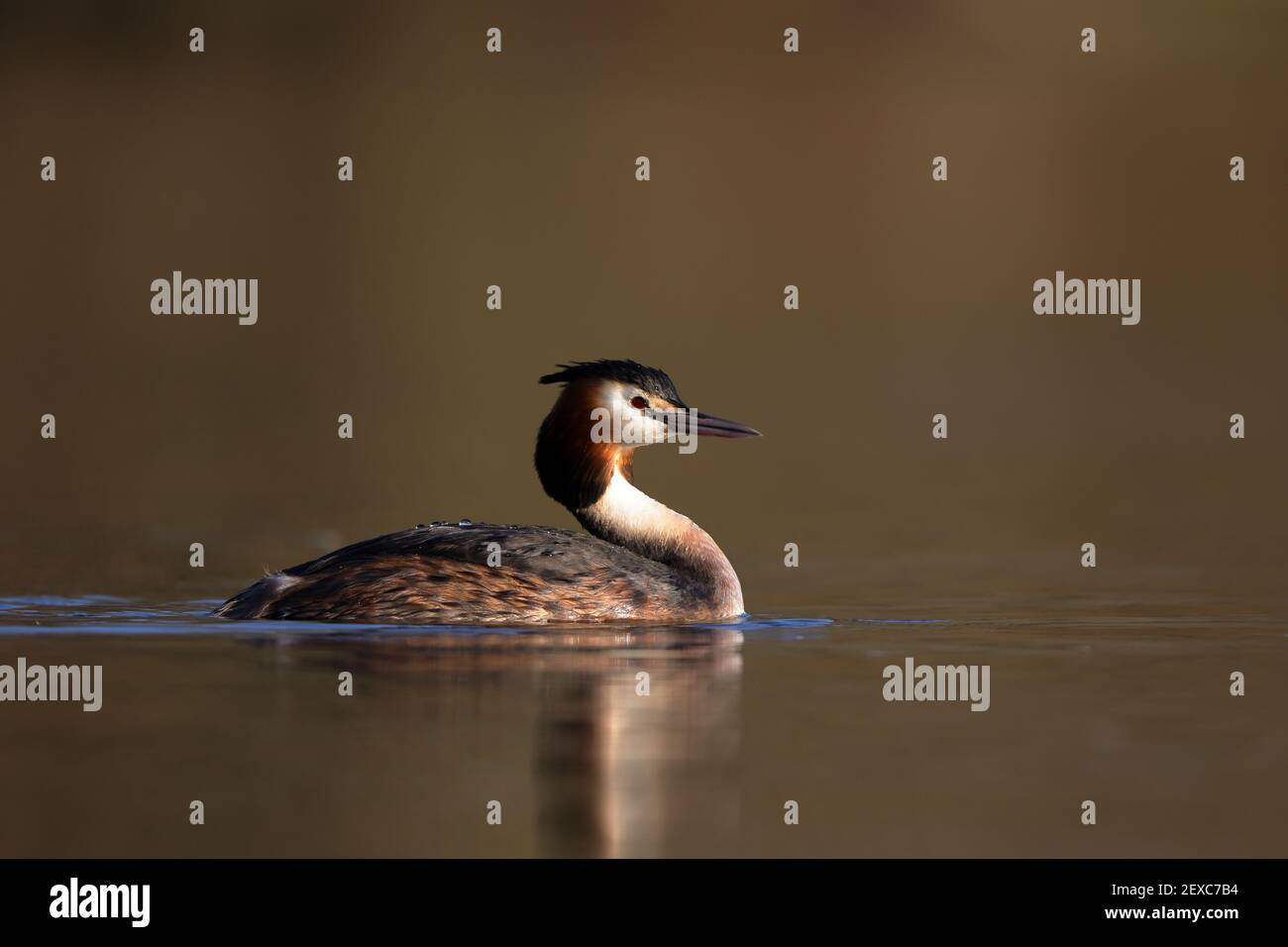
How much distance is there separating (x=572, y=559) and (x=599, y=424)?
2.86 ft

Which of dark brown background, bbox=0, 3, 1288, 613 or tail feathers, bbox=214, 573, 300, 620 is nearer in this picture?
tail feathers, bbox=214, 573, 300, 620

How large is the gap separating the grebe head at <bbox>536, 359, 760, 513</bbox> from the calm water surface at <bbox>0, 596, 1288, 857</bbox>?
3.53 feet

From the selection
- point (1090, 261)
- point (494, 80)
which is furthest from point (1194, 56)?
point (494, 80)

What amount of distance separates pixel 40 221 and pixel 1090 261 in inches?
665

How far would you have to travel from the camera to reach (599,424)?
45.0ft

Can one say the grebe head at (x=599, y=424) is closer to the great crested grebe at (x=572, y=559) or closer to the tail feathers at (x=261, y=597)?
the great crested grebe at (x=572, y=559)

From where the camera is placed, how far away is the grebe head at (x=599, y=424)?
13719 millimetres

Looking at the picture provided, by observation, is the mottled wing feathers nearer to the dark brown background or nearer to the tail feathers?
the tail feathers

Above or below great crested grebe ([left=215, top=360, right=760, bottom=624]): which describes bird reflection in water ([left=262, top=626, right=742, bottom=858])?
below

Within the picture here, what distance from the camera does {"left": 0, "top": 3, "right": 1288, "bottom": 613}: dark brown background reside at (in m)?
19.2

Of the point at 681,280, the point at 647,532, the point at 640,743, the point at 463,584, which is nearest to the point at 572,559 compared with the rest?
the point at 463,584

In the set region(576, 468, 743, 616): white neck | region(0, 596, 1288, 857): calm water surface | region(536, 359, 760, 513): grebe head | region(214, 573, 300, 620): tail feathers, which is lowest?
region(0, 596, 1288, 857): calm water surface

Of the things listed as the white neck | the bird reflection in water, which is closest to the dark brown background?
the white neck

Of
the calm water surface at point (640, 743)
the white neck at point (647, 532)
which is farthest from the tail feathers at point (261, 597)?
the white neck at point (647, 532)
